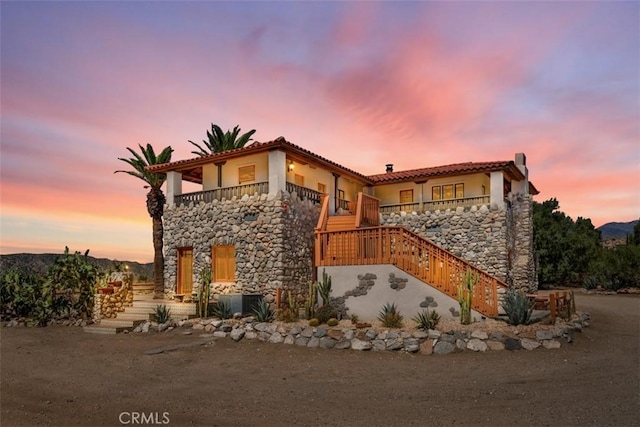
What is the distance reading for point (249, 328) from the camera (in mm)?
14492

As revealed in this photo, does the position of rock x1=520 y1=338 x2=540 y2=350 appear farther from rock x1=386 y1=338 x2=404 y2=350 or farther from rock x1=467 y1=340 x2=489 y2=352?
rock x1=386 y1=338 x2=404 y2=350

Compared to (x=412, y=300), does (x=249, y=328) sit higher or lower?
lower

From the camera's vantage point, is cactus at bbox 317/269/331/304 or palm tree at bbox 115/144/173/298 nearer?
cactus at bbox 317/269/331/304

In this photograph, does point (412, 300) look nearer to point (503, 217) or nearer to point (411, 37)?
point (411, 37)

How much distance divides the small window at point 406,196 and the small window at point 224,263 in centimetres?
1187

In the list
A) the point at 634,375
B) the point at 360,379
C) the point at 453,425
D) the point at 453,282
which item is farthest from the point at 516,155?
the point at 453,425

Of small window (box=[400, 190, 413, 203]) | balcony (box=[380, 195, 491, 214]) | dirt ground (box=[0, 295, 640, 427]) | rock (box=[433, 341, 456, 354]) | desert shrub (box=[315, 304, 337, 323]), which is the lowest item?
dirt ground (box=[0, 295, 640, 427])

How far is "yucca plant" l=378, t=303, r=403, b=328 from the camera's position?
1316 centimetres

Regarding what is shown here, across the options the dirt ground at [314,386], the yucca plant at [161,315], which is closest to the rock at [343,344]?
the dirt ground at [314,386]

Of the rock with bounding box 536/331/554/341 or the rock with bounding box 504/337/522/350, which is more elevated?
the rock with bounding box 536/331/554/341

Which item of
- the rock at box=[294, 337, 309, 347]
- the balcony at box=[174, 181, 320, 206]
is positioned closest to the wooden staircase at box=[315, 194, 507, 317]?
the rock at box=[294, 337, 309, 347]

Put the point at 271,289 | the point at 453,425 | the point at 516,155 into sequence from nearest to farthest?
the point at 453,425 → the point at 271,289 → the point at 516,155

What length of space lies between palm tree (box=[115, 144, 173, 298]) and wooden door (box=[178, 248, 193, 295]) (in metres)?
6.93

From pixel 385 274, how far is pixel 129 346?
788cm
